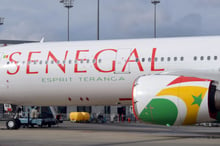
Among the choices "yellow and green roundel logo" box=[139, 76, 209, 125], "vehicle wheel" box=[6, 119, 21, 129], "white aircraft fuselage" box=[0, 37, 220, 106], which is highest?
"white aircraft fuselage" box=[0, 37, 220, 106]

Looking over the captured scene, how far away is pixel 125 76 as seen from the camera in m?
23.0

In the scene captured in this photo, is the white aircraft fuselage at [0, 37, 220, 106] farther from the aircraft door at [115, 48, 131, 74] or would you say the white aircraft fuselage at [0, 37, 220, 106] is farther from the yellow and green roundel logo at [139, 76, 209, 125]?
the yellow and green roundel logo at [139, 76, 209, 125]

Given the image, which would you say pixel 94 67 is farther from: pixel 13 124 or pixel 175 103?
pixel 13 124

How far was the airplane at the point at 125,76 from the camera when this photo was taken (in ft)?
63.3

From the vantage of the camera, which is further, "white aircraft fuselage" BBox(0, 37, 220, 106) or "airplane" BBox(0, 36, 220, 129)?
"white aircraft fuselage" BBox(0, 37, 220, 106)

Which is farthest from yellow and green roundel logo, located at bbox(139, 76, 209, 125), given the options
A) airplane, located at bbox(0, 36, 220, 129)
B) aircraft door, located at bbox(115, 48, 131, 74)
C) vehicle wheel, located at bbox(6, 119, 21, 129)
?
vehicle wheel, located at bbox(6, 119, 21, 129)

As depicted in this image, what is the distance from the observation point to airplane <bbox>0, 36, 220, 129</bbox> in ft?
63.3

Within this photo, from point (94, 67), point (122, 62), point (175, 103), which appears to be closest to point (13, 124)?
point (94, 67)

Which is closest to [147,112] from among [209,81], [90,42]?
[209,81]

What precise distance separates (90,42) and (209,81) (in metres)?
7.32

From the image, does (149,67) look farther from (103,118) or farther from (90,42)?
(103,118)

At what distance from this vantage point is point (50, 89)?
2477 cm

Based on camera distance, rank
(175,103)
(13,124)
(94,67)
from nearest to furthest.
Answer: (175,103) < (94,67) < (13,124)

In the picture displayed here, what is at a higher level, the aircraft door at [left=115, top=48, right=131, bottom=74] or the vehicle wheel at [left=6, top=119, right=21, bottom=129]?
the aircraft door at [left=115, top=48, right=131, bottom=74]
